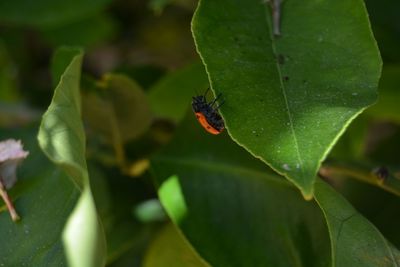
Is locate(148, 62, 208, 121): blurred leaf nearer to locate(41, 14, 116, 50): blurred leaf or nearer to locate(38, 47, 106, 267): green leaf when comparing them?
locate(38, 47, 106, 267): green leaf

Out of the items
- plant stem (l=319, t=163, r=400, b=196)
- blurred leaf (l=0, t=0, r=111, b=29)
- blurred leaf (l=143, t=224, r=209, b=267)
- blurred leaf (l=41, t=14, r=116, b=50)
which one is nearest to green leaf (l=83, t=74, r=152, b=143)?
blurred leaf (l=143, t=224, r=209, b=267)

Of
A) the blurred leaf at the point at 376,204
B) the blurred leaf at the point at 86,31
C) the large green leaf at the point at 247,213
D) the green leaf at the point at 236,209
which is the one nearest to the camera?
the large green leaf at the point at 247,213

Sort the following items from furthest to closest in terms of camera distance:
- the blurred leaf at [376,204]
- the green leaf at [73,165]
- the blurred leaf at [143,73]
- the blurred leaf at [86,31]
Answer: the blurred leaf at [86,31]
the blurred leaf at [143,73]
the blurred leaf at [376,204]
the green leaf at [73,165]

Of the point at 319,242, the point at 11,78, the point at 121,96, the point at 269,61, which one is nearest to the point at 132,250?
the point at 121,96

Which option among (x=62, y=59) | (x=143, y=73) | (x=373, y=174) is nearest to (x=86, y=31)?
(x=143, y=73)

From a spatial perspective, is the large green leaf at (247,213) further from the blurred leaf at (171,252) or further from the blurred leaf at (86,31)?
the blurred leaf at (86,31)

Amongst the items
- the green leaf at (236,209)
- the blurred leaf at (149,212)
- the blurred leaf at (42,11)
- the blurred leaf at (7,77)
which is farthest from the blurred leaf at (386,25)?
the blurred leaf at (7,77)
